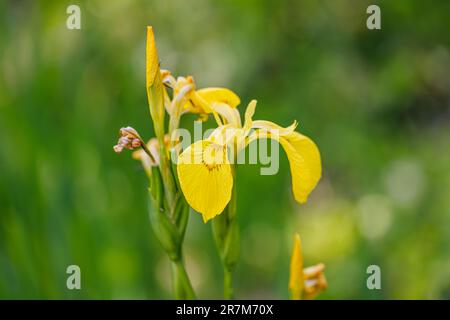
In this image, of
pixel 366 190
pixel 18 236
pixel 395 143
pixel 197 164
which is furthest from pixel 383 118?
pixel 197 164

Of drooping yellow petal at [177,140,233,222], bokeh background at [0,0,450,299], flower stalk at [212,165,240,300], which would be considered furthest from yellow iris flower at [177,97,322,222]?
bokeh background at [0,0,450,299]

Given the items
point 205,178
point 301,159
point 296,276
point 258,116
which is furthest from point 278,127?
point 258,116

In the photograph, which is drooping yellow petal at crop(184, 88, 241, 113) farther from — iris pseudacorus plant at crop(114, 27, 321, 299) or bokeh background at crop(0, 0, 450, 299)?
bokeh background at crop(0, 0, 450, 299)

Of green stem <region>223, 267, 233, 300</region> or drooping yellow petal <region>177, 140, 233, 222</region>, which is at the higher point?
drooping yellow petal <region>177, 140, 233, 222</region>

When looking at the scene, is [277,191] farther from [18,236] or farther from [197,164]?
[197,164]

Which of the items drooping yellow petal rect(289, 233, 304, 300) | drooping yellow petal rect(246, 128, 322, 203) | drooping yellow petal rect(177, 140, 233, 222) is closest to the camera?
drooping yellow petal rect(177, 140, 233, 222)

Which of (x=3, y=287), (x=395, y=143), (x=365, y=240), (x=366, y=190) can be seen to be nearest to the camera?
(x=3, y=287)

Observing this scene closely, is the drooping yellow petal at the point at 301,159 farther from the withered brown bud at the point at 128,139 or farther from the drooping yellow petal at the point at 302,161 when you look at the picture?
the withered brown bud at the point at 128,139

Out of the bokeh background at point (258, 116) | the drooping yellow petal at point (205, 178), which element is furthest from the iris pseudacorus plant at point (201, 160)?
the bokeh background at point (258, 116)
